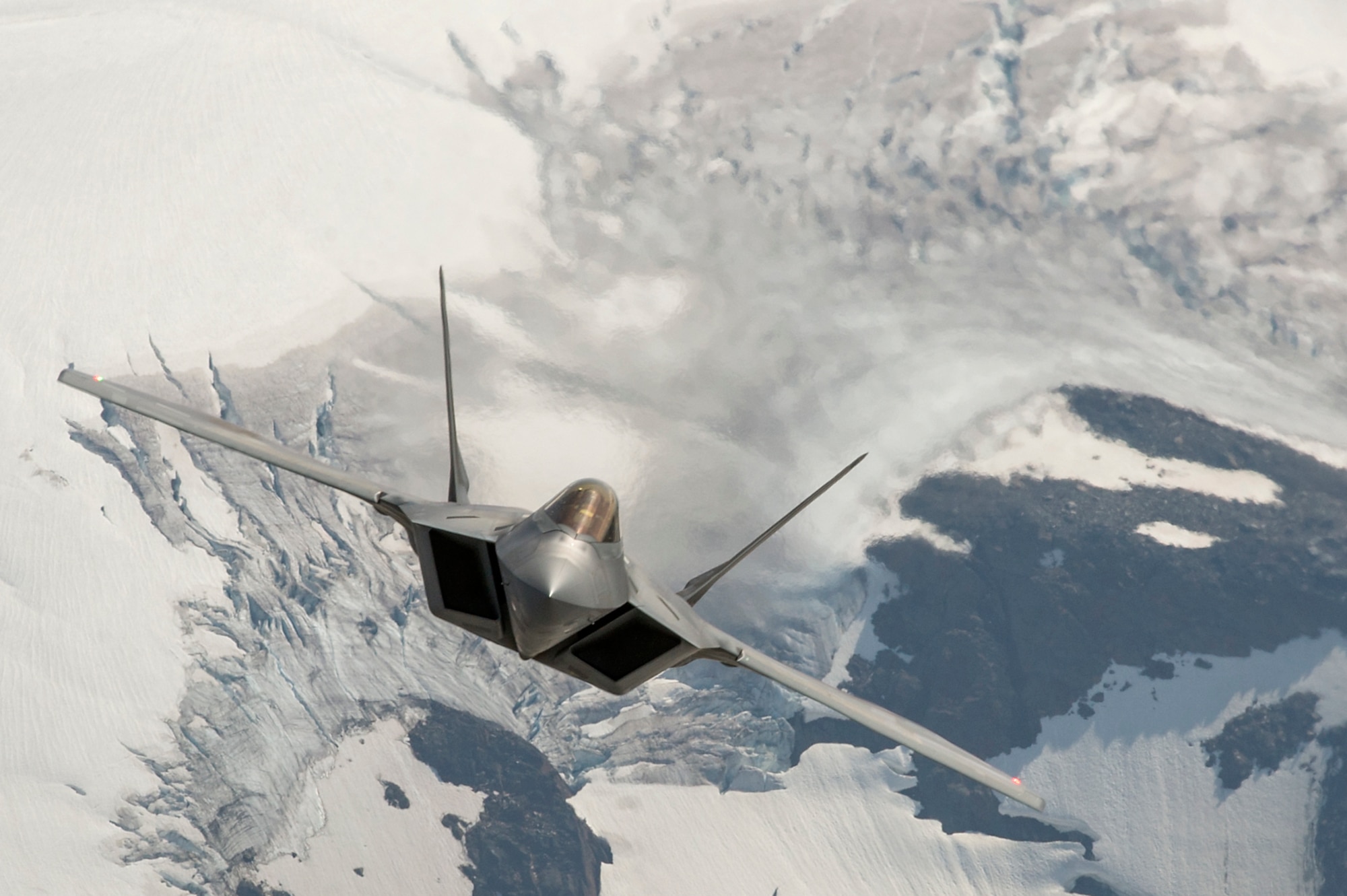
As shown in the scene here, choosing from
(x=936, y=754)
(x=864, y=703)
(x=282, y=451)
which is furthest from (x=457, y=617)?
(x=936, y=754)

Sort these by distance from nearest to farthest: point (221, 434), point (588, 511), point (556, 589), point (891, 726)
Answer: point (556, 589) → point (588, 511) → point (221, 434) → point (891, 726)

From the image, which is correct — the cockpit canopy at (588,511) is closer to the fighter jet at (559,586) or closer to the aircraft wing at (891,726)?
the fighter jet at (559,586)

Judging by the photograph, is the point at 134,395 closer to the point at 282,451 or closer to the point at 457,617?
the point at 282,451

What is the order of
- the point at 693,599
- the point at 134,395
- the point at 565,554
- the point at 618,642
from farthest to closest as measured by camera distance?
the point at 693,599
the point at 134,395
the point at 618,642
the point at 565,554

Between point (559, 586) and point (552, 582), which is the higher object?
point (552, 582)

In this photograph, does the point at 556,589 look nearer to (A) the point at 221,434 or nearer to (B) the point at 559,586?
(B) the point at 559,586

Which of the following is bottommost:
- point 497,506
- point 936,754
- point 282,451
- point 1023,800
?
point 1023,800

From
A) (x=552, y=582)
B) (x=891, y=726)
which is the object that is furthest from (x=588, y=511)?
(x=891, y=726)

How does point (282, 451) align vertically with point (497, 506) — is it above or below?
above
